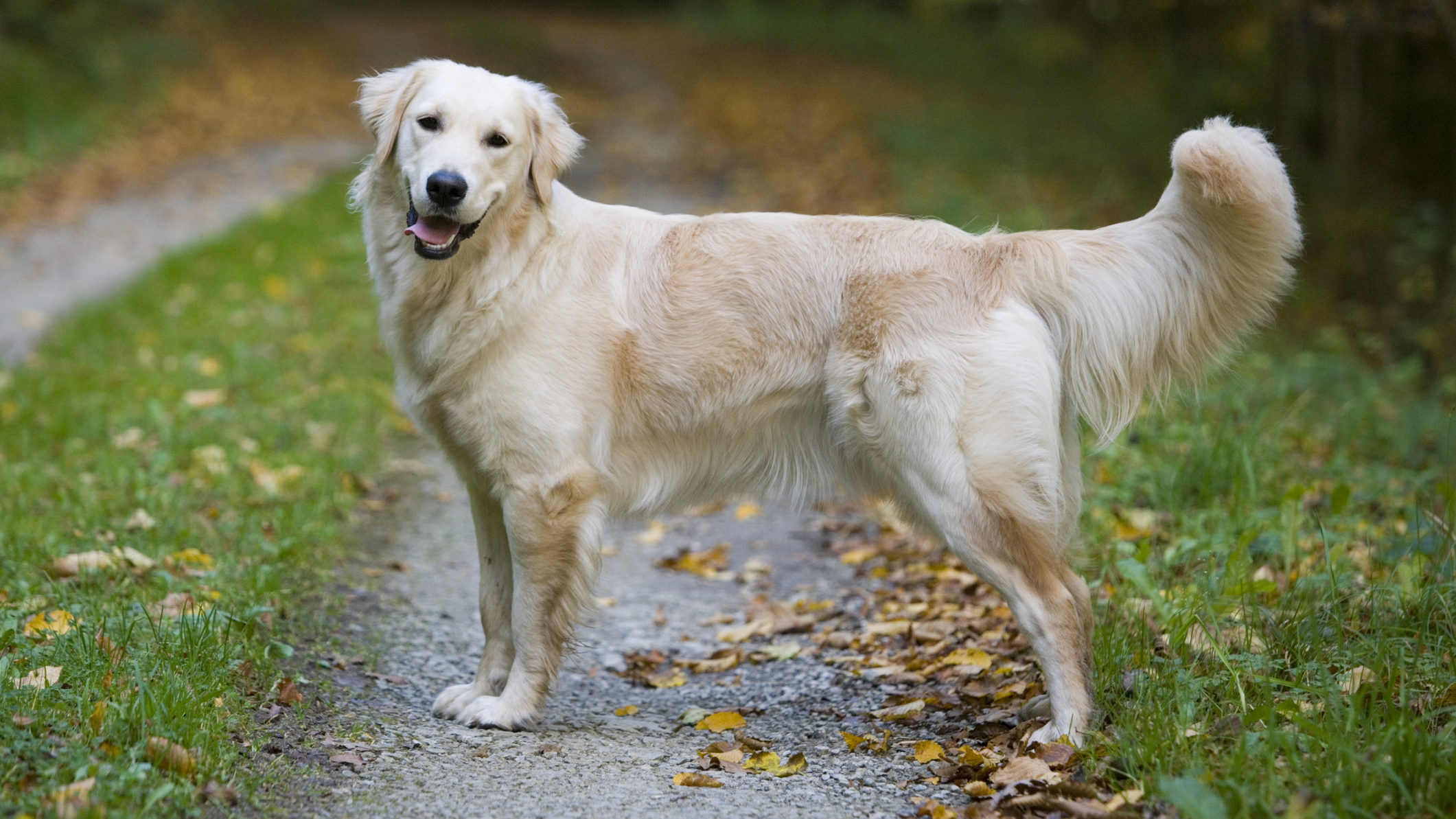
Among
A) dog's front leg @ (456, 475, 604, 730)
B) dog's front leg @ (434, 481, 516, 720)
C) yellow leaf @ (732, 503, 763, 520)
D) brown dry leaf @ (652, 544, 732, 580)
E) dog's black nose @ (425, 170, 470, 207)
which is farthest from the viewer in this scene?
yellow leaf @ (732, 503, 763, 520)

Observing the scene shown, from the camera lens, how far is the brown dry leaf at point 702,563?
16.7 ft

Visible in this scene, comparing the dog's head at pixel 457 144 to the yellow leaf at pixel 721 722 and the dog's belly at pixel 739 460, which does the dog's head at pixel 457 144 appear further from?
the yellow leaf at pixel 721 722

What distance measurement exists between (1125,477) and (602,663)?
8.20 feet

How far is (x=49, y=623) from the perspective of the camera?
11.4 ft

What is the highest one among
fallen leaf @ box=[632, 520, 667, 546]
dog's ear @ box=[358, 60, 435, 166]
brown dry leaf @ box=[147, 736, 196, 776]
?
dog's ear @ box=[358, 60, 435, 166]

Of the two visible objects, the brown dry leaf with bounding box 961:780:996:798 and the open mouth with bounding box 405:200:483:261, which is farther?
the open mouth with bounding box 405:200:483:261

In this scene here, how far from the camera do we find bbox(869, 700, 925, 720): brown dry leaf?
12.0 ft

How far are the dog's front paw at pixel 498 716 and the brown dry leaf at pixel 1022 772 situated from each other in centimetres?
138

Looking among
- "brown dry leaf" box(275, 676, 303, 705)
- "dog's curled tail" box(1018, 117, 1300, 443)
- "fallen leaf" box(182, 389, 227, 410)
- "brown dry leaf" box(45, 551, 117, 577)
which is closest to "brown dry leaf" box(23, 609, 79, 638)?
"brown dry leaf" box(45, 551, 117, 577)

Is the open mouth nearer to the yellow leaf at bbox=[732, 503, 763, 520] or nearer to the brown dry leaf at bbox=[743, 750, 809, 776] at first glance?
the brown dry leaf at bbox=[743, 750, 809, 776]

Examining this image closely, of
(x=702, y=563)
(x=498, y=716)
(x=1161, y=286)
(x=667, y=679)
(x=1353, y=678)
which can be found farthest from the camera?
(x=702, y=563)

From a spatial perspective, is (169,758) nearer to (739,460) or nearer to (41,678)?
(41,678)

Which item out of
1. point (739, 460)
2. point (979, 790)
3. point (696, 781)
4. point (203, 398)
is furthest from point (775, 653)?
point (203, 398)

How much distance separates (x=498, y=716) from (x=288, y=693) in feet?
1.96
